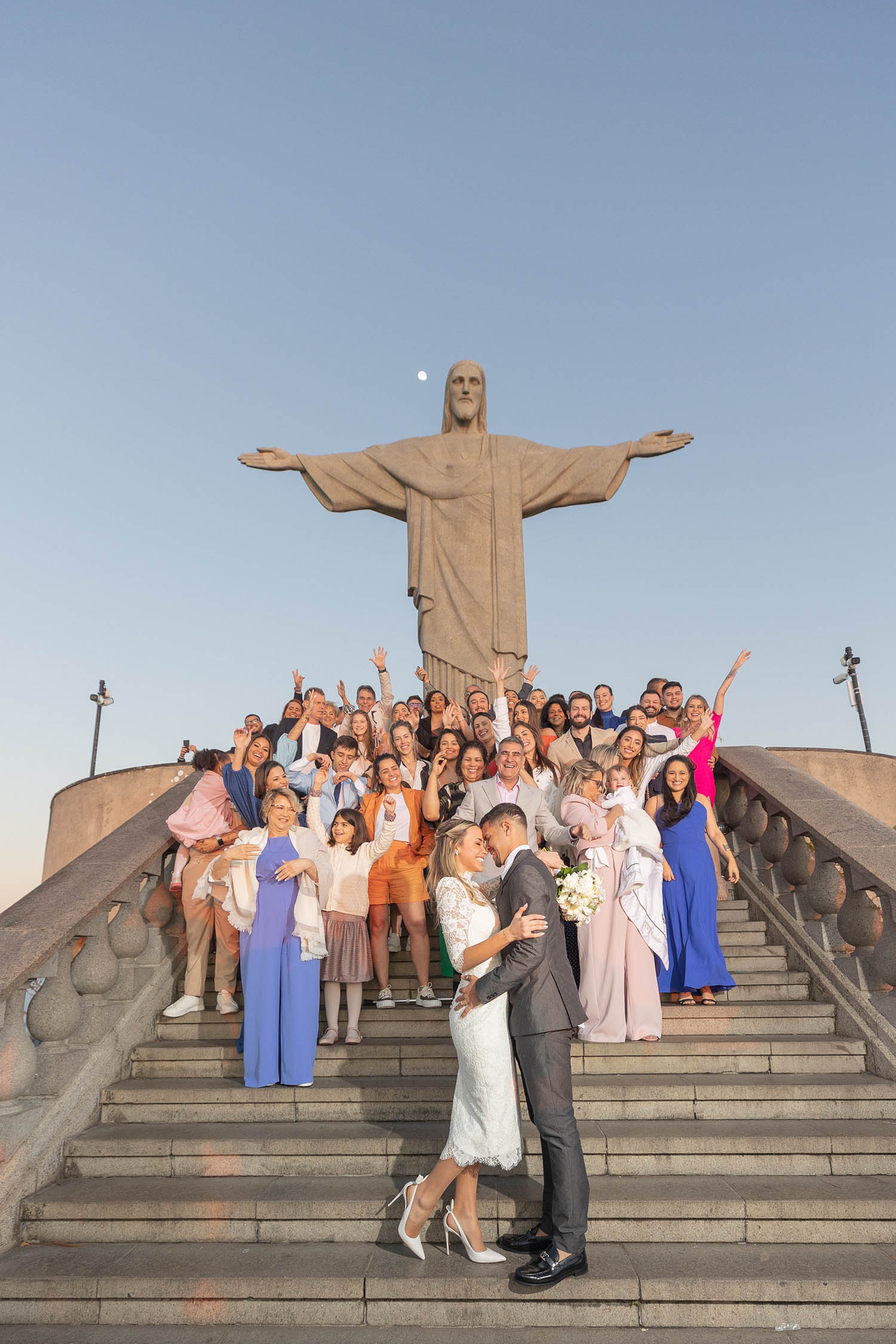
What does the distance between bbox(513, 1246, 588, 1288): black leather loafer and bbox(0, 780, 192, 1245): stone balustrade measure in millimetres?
2467

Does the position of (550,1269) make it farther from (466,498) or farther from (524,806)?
(466,498)

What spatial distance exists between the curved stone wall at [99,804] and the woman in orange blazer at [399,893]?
6558mm

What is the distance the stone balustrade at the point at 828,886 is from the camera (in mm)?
5773

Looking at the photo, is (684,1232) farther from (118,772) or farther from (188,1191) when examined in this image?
(118,772)

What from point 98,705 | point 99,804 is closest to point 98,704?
point 98,705

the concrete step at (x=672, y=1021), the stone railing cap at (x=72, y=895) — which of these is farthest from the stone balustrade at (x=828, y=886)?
the stone railing cap at (x=72, y=895)

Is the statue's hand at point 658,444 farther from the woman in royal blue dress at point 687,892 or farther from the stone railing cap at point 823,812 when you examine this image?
the woman in royal blue dress at point 687,892

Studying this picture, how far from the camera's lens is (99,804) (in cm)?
1319

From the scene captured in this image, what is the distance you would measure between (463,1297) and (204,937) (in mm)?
3334

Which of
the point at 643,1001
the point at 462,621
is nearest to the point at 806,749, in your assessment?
the point at 462,621

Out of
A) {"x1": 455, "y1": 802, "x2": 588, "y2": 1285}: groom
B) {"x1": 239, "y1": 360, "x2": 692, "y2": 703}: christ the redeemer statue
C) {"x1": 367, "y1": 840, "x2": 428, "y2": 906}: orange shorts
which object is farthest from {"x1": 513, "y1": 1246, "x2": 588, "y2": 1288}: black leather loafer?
{"x1": 239, "y1": 360, "x2": 692, "y2": 703}: christ the redeemer statue

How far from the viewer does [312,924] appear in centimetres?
560

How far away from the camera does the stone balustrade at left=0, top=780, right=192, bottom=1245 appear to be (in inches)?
Answer: 189

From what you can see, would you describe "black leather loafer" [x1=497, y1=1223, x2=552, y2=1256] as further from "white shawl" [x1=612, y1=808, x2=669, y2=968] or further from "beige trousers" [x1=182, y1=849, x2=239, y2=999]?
"beige trousers" [x1=182, y1=849, x2=239, y2=999]
